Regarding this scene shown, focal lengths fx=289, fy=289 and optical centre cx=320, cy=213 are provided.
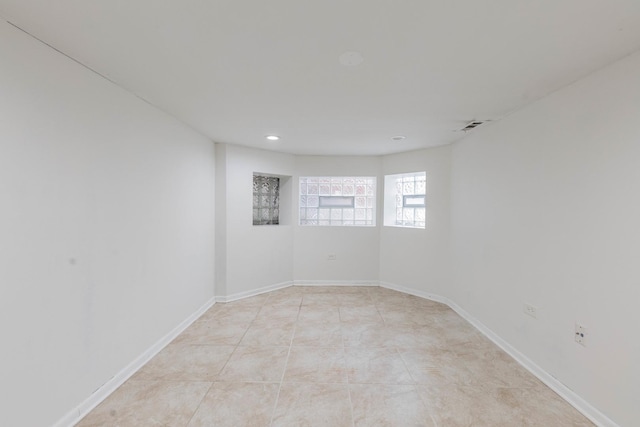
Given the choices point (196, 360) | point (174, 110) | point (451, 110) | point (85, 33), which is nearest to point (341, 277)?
point (196, 360)

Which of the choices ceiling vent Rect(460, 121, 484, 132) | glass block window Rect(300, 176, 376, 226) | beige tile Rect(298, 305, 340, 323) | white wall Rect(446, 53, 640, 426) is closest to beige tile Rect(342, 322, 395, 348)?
beige tile Rect(298, 305, 340, 323)

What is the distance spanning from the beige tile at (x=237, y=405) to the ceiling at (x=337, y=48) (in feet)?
7.29

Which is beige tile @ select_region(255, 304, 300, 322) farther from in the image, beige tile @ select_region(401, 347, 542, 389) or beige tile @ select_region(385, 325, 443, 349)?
beige tile @ select_region(401, 347, 542, 389)

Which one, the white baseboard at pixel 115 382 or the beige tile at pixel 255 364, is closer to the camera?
the white baseboard at pixel 115 382

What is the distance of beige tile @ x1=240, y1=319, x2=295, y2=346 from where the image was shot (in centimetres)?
288

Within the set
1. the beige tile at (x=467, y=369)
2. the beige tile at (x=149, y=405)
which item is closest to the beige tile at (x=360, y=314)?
the beige tile at (x=467, y=369)

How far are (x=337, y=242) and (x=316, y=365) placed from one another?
8.70 ft

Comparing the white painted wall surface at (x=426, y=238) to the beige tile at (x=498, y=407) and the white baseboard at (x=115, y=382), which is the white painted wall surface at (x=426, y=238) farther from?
the white baseboard at (x=115, y=382)

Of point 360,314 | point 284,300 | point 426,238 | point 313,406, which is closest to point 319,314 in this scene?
point 360,314

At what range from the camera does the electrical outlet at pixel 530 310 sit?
2.36 metres

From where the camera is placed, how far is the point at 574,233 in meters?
2.01

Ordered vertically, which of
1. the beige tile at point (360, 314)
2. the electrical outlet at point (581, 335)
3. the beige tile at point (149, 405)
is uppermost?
the electrical outlet at point (581, 335)

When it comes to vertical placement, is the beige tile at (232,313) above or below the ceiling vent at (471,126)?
below

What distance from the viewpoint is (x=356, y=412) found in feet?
6.20
